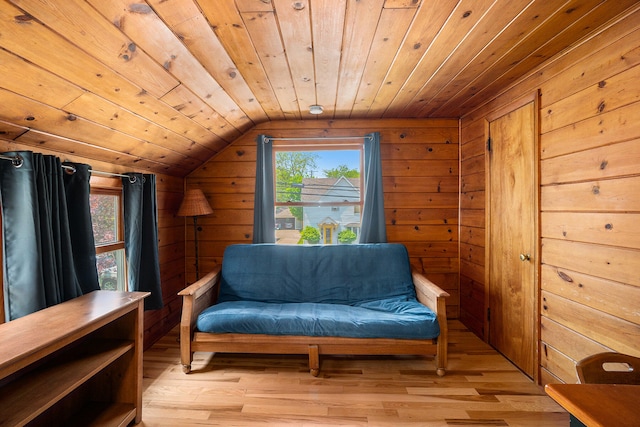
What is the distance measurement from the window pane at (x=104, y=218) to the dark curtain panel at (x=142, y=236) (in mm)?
116

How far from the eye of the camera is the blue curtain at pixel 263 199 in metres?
3.03

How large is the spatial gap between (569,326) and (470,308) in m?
1.17

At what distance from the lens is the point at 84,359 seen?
154 centimetres

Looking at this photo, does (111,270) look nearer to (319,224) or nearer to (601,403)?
(319,224)

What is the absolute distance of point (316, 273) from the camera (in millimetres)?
2779

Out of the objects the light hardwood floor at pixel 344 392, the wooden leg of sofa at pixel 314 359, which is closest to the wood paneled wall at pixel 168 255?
the light hardwood floor at pixel 344 392

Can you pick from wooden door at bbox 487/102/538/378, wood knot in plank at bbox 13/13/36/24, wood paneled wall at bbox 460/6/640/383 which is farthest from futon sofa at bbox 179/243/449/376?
wood knot in plank at bbox 13/13/36/24

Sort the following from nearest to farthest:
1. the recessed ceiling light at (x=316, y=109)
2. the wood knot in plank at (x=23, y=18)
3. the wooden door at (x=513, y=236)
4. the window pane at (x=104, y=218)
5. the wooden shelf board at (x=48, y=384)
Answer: the wood knot in plank at (x=23, y=18), the wooden shelf board at (x=48, y=384), the wooden door at (x=513, y=236), the window pane at (x=104, y=218), the recessed ceiling light at (x=316, y=109)

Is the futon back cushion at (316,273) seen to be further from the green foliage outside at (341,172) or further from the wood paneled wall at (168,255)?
the green foliage outside at (341,172)

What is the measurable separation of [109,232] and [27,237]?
0.87m

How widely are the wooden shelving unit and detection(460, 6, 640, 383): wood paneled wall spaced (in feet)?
8.24

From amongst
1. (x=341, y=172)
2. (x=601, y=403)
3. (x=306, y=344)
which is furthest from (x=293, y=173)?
(x=601, y=403)

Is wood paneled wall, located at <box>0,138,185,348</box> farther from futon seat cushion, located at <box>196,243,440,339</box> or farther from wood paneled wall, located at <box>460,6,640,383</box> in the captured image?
wood paneled wall, located at <box>460,6,640,383</box>

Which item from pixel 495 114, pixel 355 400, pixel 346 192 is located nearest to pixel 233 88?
pixel 346 192
